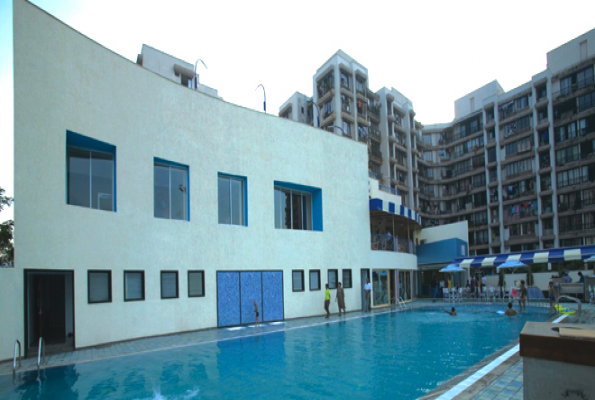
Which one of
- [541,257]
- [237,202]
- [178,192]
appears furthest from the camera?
[541,257]

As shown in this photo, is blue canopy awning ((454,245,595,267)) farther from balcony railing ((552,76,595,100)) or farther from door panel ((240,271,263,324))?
balcony railing ((552,76,595,100))

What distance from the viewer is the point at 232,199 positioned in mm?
19719

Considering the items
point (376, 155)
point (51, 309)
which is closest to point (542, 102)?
point (376, 155)

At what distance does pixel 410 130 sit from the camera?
69.2 meters

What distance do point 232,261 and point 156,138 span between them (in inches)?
255

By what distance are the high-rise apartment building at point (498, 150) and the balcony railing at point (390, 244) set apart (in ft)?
78.4

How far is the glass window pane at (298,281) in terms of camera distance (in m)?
21.6

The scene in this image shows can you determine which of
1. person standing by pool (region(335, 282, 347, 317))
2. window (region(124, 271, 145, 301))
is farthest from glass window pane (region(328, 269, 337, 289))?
window (region(124, 271, 145, 301))

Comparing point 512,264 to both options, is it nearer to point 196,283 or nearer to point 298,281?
point 298,281

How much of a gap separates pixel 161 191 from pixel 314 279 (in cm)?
1008

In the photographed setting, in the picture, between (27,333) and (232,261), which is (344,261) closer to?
(232,261)

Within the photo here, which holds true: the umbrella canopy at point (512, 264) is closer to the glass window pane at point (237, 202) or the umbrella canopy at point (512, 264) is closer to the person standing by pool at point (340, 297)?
the person standing by pool at point (340, 297)

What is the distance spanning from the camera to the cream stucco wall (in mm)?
12484

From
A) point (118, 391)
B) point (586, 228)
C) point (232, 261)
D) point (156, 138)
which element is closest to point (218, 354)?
point (118, 391)
